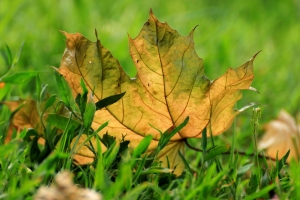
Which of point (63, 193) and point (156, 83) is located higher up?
point (156, 83)

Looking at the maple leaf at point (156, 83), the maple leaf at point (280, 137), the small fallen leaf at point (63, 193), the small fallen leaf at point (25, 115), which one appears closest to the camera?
the small fallen leaf at point (63, 193)

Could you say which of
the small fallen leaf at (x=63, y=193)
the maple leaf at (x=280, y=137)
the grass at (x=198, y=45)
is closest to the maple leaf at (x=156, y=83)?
the grass at (x=198, y=45)

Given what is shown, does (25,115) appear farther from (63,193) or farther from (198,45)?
(198,45)

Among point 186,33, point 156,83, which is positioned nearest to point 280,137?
point 156,83

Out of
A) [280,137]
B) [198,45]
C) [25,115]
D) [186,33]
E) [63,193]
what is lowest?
[63,193]

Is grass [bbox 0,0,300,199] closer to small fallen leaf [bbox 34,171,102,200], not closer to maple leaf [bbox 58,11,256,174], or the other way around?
maple leaf [bbox 58,11,256,174]

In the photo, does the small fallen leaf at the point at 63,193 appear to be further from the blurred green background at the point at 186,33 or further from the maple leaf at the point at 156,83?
the blurred green background at the point at 186,33

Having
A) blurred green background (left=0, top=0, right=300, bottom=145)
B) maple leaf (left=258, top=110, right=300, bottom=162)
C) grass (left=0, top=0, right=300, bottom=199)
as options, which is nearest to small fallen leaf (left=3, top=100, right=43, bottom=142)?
grass (left=0, top=0, right=300, bottom=199)
